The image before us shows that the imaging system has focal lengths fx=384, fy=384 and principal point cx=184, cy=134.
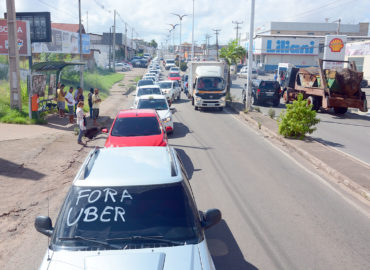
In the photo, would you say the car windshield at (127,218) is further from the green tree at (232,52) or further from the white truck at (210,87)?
the green tree at (232,52)

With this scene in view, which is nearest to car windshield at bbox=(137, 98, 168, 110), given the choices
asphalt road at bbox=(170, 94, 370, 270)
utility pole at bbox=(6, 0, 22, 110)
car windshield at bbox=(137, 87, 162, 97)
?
asphalt road at bbox=(170, 94, 370, 270)

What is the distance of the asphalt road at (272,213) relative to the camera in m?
6.00

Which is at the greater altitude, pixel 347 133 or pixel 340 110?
pixel 340 110

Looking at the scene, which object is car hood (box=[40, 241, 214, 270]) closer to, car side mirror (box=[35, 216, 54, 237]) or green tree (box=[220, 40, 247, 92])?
car side mirror (box=[35, 216, 54, 237])

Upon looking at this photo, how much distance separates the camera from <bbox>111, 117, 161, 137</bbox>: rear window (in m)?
10.9

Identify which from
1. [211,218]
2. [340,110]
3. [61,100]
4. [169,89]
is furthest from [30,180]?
[169,89]

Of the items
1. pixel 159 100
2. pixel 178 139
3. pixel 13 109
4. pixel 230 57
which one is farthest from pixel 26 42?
pixel 230 57

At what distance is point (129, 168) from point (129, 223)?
87 centimetres

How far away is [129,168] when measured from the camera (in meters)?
4.86

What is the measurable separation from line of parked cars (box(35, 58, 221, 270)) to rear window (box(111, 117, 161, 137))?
5.72 m

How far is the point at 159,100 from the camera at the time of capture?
17.1m

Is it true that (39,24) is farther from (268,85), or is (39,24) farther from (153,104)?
(268,85)

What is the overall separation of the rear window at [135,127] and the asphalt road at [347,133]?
695 cm

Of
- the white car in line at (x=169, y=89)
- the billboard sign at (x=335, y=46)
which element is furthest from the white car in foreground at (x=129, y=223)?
the billboard sign at (x=335, y=46)
